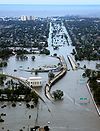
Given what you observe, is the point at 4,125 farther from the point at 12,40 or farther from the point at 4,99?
the point at 12,40

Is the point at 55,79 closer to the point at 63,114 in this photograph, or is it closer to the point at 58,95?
the point at 58,95

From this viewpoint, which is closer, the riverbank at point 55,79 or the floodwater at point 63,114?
the floodwater at point 63,114

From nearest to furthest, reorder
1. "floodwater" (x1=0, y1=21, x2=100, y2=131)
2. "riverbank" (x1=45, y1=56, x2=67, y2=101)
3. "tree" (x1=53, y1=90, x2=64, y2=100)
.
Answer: "floodwater" (x1=0, y1=21, x2=100, y2=131), "tree" (x1=53, y1=90, x2=64, y2=100), "riverbank" (x1=45, y1=56, x2=67, y2=101)

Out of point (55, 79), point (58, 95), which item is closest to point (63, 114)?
point (58, 95)

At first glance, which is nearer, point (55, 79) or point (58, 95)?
point (58, 95)

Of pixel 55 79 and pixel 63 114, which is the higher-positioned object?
pixel 55 79

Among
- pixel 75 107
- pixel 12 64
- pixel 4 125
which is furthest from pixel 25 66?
pixel 4 125

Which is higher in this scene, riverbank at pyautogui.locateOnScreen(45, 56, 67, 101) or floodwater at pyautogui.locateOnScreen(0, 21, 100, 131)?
riverbank at pyautogui.locateOnScreen(45, 56, 67, 101)

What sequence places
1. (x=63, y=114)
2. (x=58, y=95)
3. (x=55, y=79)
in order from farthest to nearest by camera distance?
(x=55, y=79) < (x=58, y=95) < (x=63, y=114)

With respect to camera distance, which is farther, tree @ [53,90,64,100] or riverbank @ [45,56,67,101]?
riverbank @ [45,56,67,101]

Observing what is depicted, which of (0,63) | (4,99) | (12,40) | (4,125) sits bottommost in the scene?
(4,125)

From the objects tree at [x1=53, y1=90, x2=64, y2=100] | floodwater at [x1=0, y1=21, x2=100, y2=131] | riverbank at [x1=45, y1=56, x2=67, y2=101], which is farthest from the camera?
riverbank at [x1=45, y1=56, x2=67, y2=101]
